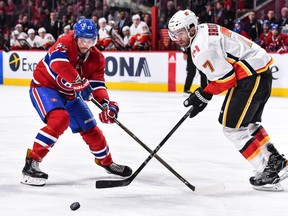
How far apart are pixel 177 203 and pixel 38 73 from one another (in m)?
1.34

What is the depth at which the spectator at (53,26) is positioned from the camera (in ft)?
49.4

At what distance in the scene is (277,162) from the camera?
4387 millimetres

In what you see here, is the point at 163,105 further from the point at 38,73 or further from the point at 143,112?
the point at 38,73

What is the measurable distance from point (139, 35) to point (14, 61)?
2.83 m

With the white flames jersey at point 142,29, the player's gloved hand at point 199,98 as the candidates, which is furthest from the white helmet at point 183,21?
the white flames jersey at point 142,29

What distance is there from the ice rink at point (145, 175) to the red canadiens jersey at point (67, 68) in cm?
60

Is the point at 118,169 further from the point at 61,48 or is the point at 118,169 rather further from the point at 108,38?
the point at 108,38

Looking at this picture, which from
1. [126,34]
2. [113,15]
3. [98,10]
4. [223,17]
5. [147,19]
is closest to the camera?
[223,17]

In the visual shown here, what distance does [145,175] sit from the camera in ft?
15.7

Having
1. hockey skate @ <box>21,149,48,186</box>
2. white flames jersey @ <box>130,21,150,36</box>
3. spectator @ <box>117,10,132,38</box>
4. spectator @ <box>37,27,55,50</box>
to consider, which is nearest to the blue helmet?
hockey skate @ <box>21,149,48,186</box>

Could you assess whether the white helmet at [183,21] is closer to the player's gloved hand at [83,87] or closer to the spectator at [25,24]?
the player's gloved hand at [83,87]

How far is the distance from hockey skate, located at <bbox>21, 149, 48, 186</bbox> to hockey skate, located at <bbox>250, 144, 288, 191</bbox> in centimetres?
130

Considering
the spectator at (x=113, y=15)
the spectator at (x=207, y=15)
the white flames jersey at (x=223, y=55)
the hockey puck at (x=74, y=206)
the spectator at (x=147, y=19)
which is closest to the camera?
the hockey puck at (x=74, y=206)

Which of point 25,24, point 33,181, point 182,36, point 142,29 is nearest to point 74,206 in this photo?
point 33,181
